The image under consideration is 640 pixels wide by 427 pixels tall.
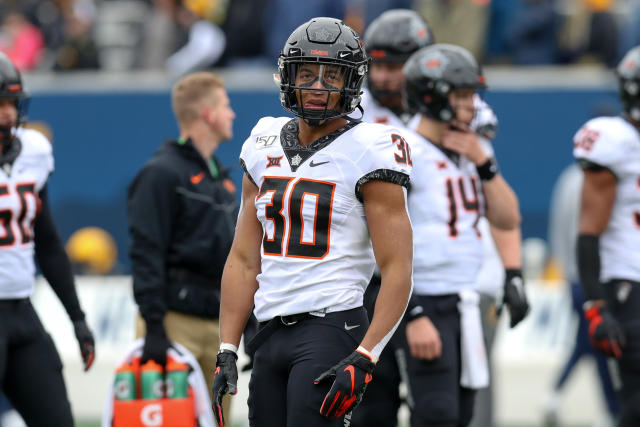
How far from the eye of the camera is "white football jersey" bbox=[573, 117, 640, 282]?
5.75 m

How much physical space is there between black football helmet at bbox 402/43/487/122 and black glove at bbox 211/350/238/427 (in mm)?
1776

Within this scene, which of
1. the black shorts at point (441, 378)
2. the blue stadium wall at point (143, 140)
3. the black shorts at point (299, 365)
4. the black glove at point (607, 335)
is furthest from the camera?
the blue stadium wall at point (143, 140)

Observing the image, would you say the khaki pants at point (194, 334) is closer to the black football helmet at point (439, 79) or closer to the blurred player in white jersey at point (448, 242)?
the blurred player in white jersey at point (448, 242)

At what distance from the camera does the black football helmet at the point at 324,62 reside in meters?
4.23

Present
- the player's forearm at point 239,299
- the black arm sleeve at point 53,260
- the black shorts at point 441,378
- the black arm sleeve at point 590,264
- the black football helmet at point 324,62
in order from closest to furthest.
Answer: the black football helmet at point 324,62, the player's forearm at point 239,299, the black shorts at point 441,378, the black arm sleeve at point 53,260, the black arm sleeve at point 590,264

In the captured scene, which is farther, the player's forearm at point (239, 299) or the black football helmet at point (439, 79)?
the black football helmet at point (439, 79)

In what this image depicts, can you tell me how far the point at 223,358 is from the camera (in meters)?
4.37

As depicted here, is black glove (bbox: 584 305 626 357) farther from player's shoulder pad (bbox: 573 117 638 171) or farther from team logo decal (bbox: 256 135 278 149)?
team logo decal (bbox: 256 135 278 149)

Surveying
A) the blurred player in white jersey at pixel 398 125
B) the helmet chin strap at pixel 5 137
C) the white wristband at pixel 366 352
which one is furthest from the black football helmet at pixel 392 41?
the white wristband at pixel 366 352

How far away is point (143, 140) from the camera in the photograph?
11812mm

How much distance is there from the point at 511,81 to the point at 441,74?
587cm

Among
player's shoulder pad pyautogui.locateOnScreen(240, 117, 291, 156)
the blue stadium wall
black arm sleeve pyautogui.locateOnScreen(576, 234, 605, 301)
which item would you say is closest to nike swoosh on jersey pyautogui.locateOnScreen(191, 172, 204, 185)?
player's shoulder pad pyautogui.locateOnScreen(240, 117, 291, 156)

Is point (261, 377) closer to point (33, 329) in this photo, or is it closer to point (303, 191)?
point (303, 191)

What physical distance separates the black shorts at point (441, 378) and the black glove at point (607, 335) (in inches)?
25.7
